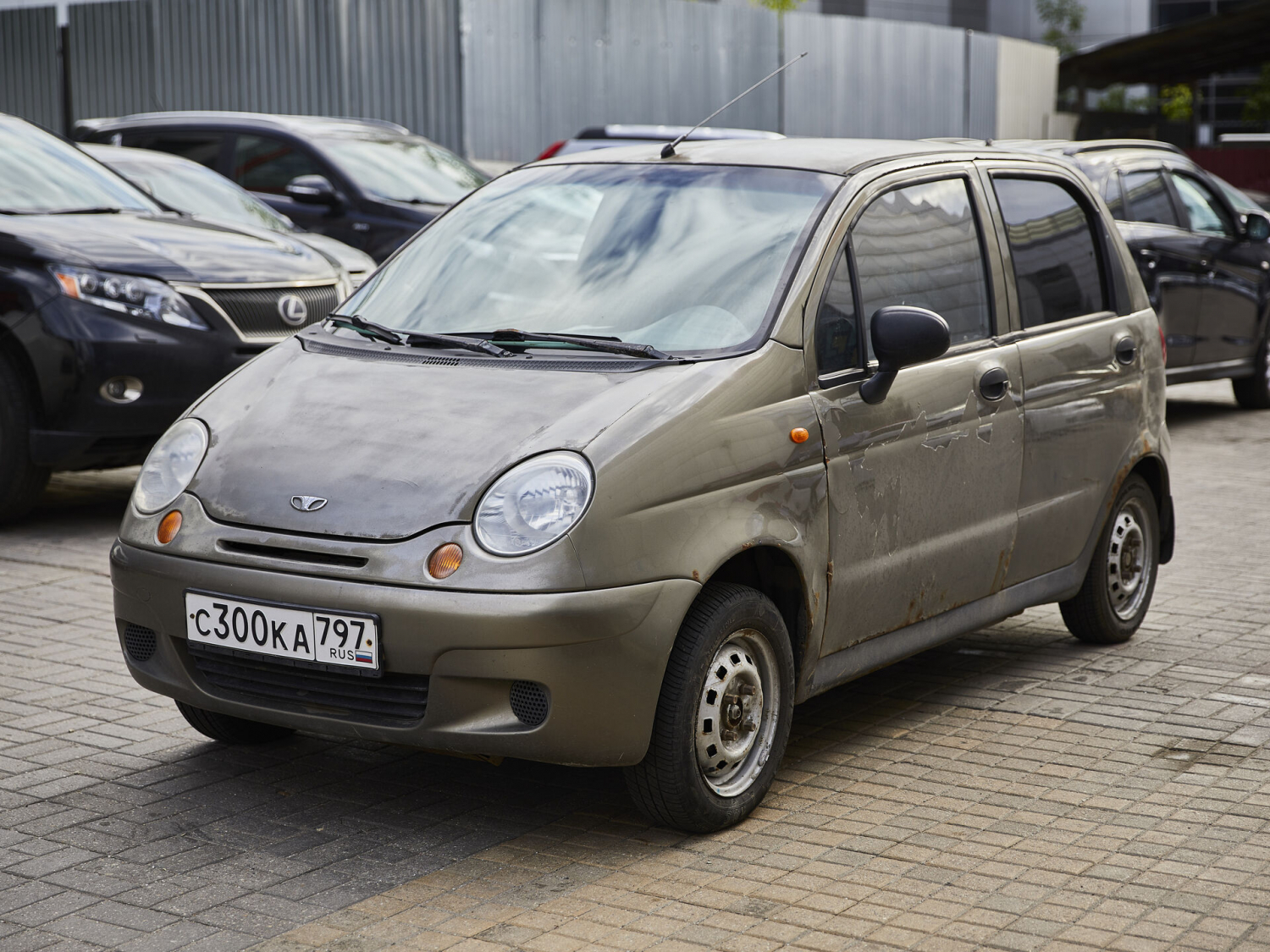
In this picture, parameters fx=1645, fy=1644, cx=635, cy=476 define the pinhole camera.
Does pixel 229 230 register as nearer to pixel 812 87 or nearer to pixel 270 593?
pixel 270 593

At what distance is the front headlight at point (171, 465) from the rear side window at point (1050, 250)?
2.65 meters

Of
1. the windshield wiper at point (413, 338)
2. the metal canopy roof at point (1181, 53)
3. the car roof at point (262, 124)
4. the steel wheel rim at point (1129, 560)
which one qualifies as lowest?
the steel wheel rim at point (1129, 560)

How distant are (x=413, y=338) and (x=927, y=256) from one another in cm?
156

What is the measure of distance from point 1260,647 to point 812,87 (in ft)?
79.6

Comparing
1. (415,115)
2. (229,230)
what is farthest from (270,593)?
(415,115)

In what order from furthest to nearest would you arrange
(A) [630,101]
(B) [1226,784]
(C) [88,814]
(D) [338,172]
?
1. (A) [630,101]
2. (D) [338,172]
3. (B) [1226,784]
4. (C) [88,814]

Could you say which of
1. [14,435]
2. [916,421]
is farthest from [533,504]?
[14,435]

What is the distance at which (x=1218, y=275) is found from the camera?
1181 centimetres

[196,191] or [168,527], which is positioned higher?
[196,191]

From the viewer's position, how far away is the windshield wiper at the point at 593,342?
4293mm

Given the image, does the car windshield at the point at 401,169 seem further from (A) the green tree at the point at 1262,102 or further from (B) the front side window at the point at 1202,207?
(A) the green tree at the point at 1262,102

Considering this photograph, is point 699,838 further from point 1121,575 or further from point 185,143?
point 185,143

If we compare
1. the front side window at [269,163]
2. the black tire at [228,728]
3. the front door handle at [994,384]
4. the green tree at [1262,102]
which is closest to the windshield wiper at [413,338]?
the black tire at [228,728]

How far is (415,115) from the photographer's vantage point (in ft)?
69.9
